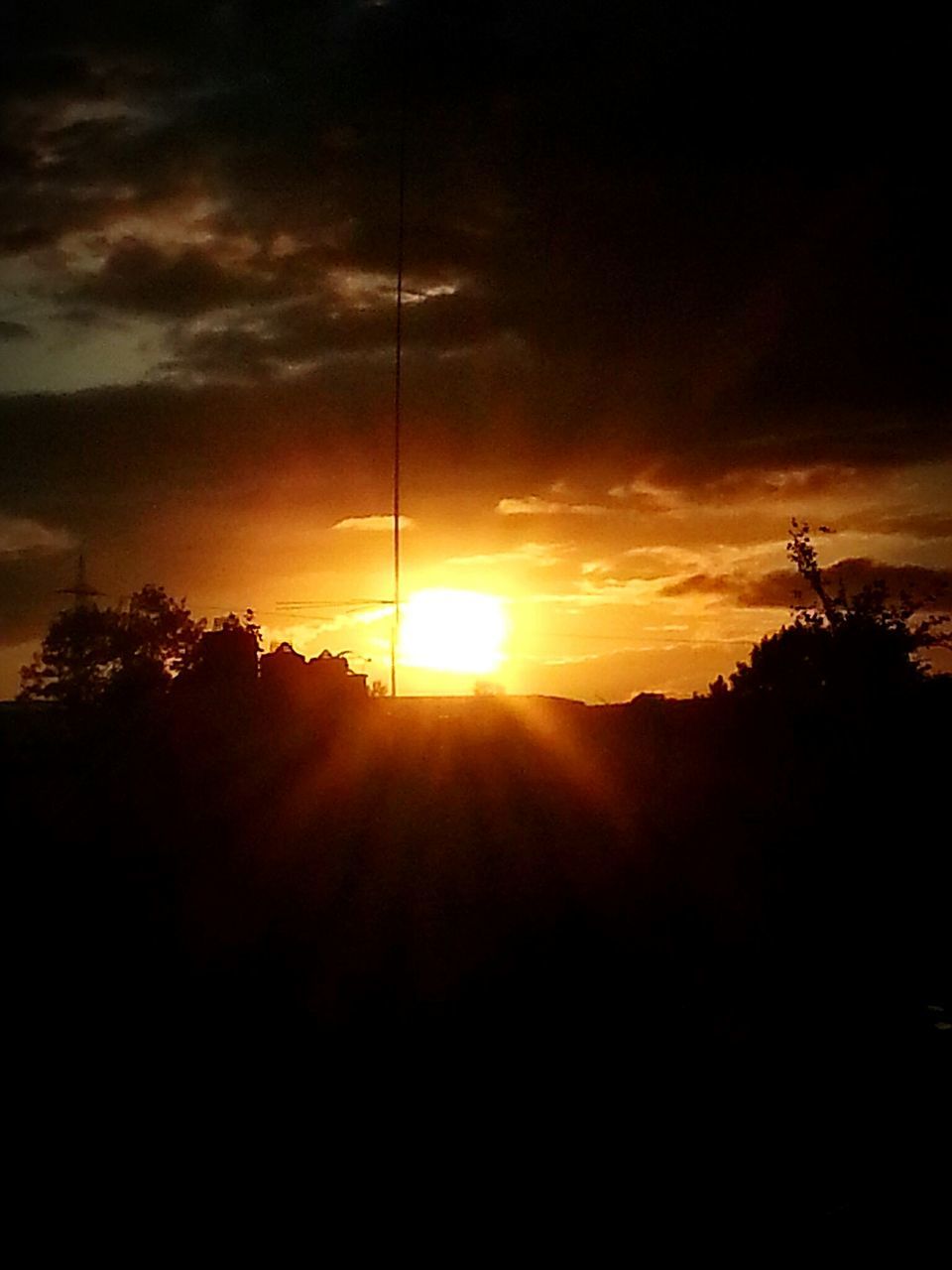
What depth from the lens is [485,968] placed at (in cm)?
1667

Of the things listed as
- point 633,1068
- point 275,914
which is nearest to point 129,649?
point 275,914

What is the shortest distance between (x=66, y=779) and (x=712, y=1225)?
12.5m

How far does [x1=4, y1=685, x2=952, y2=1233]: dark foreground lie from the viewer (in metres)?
11.4

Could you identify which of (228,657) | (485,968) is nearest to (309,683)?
(228,657)

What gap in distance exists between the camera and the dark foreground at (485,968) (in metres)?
11.4

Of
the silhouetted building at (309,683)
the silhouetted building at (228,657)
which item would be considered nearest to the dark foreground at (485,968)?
the silhouetted building at (309,683)

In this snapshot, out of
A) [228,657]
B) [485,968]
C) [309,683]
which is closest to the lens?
[485,968]

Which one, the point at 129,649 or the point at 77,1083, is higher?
the point at 129,649

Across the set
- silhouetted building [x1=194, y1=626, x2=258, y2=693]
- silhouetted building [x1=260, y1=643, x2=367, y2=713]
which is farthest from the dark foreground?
silhouetted building [x1=194, y1=626, x2=258, y2=693]

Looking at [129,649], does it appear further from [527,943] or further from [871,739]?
[527,943]

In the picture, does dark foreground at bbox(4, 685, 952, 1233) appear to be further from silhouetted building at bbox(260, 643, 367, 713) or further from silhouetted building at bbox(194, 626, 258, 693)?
silhouetted building at bbox(194, 626, 258, 693)

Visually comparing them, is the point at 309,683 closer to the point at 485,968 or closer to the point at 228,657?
the point at 228,657

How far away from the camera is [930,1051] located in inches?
565

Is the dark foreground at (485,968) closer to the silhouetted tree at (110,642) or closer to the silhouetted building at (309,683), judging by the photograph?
the silhouetted building at (309,683)
